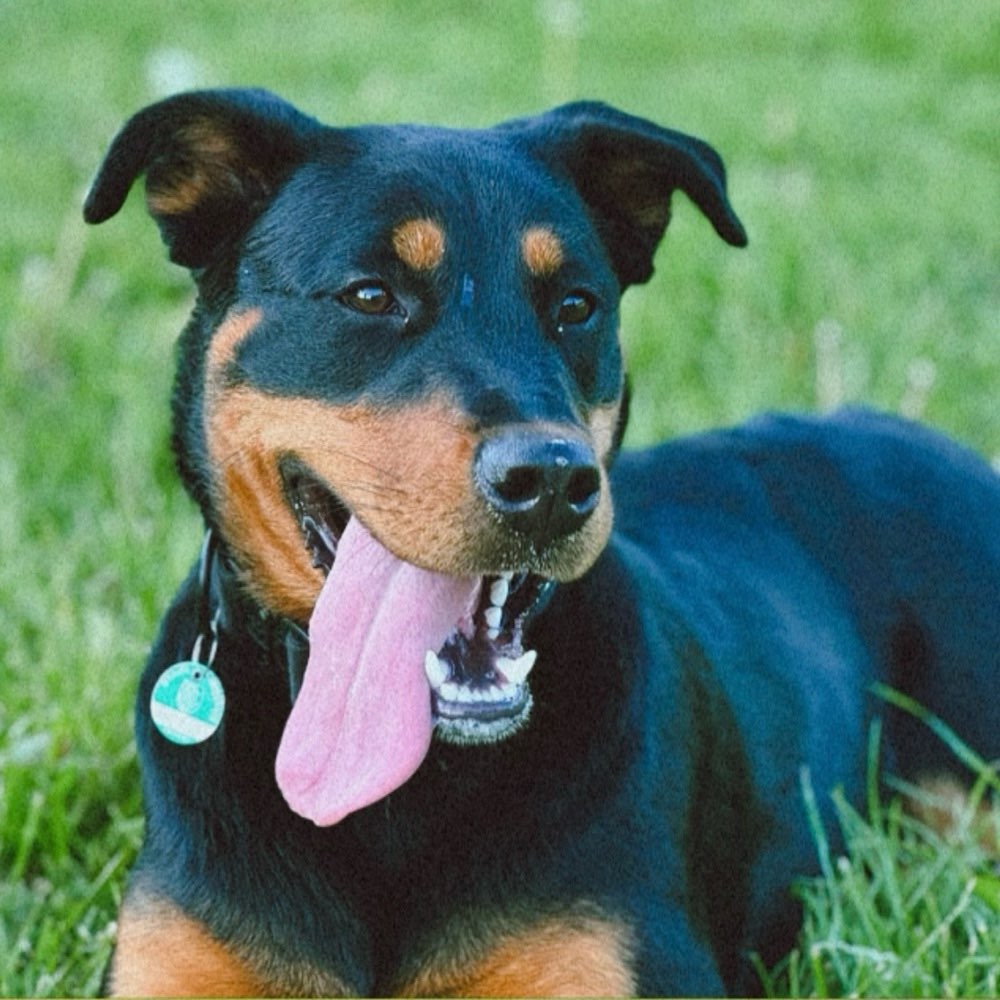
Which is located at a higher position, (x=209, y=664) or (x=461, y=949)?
(x=209, y=664)

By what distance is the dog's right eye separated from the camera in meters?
3.16

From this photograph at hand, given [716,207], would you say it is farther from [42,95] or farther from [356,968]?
[42,95]

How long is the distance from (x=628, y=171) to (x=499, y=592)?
0.97 metres

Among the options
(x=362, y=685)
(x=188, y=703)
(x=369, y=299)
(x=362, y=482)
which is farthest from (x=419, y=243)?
(x=188, y=703)

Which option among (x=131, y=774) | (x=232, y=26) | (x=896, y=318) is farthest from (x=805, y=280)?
(x=232, y=26)

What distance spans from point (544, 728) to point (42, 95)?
7543 mm

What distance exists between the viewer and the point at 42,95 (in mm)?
9883

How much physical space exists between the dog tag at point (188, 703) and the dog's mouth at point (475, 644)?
0.31 m

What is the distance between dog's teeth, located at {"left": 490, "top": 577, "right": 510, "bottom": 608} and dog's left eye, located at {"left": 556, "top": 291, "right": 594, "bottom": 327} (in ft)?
1.58

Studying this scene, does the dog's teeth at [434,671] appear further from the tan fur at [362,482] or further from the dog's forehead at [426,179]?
the dog's forehead at [426,179]

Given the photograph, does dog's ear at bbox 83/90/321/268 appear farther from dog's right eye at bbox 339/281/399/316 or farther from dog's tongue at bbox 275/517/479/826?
dog's tongue at bbox 275/517/479/826

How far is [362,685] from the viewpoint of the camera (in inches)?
123

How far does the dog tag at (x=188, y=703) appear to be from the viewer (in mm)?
3262

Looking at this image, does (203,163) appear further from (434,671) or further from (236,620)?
(434,671)
